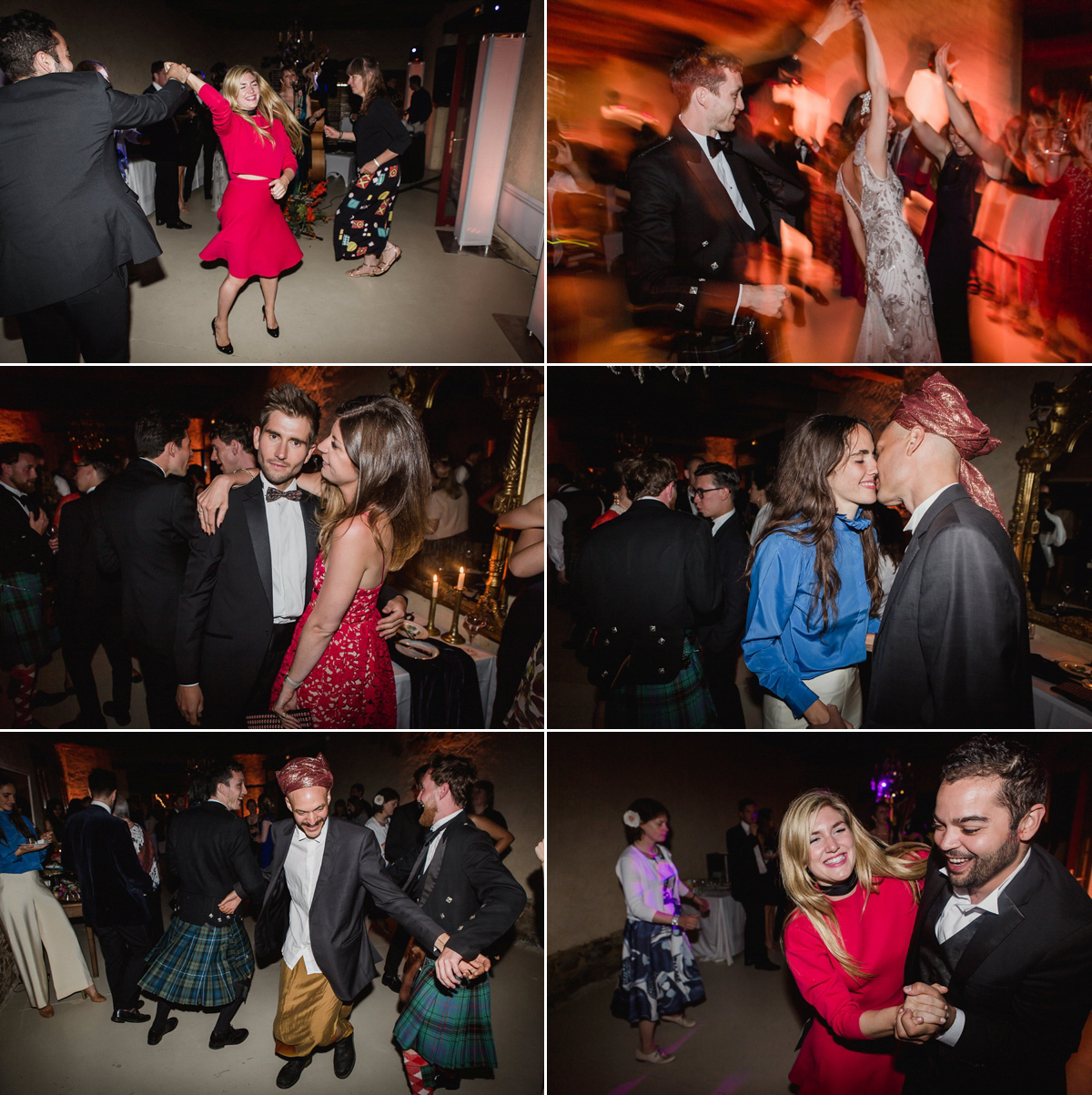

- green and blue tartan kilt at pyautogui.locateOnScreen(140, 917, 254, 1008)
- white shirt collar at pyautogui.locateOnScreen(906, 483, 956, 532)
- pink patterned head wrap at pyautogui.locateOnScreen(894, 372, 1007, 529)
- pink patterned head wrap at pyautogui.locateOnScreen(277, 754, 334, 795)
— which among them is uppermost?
pink patterned head wrap at pyautogui.locateOnScreen(894, 372, 1007, 529)

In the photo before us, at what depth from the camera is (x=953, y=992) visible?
6.69 feet

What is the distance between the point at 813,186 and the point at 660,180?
0.46 meters

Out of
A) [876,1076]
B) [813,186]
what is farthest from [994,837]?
[813,186]

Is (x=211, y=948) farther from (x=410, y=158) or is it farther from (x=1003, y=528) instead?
(x=1003, y=528)

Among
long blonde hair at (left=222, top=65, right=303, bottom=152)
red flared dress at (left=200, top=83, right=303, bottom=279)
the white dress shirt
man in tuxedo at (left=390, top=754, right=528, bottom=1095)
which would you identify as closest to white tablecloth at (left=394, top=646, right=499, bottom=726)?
man in tuxedo at (left=390, top=754, right=528, bottom=1095)

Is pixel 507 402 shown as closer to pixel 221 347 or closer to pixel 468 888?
pixel 221 347

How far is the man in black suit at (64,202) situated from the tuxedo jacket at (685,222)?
4.02ft

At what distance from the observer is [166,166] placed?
76.1 inches

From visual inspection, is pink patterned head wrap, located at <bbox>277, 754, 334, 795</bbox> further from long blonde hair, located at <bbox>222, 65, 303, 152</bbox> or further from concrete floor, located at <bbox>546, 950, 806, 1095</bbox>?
long blonde hair, located at <bbox>222, 65, 303, 152</bbox>

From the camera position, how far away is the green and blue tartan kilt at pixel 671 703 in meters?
2.08

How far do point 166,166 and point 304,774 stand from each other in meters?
1.72

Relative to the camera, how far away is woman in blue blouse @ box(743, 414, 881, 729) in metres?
1.96

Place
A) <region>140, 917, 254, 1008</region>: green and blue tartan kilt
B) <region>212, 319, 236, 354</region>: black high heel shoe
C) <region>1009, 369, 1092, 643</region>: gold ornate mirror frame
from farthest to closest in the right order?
<region>140, 917, 254, 1008</region>: green and blue tartan kilt < <region>1009, 369, 1092, 643</region>: gold ornate mirror frame < <region>212, 319, 236, 354</region>: black high heel shoe

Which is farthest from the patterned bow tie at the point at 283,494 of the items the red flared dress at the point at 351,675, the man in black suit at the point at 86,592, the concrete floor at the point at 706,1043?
the concrete floor at the point at 706,1043
